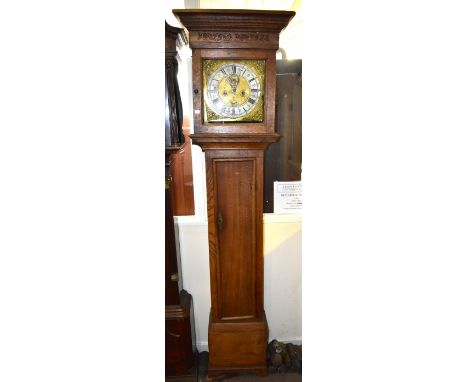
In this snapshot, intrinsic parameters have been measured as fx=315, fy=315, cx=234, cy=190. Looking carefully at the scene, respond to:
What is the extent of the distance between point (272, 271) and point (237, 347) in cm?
48

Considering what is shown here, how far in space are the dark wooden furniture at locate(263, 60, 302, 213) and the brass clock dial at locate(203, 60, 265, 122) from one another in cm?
38

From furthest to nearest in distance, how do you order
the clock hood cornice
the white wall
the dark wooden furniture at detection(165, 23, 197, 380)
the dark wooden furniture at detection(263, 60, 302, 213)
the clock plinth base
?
the white wall, the dark wooden furniture at detection(263, 60, 302, 213), the clock plinth base, the dark wooden furniture at detection(165, 23, 197, 380), the clock hood cornice

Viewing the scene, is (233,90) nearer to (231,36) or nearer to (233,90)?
(233,90)

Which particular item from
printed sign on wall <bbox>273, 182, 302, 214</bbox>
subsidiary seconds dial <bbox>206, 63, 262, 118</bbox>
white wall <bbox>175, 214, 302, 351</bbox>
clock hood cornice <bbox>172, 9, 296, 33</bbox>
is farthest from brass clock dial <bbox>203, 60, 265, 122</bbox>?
white wall <bbox>175, 214, 302, 351</bbox>

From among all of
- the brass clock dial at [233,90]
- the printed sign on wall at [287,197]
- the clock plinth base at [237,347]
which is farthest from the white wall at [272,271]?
the brass clock dial at [233,90]

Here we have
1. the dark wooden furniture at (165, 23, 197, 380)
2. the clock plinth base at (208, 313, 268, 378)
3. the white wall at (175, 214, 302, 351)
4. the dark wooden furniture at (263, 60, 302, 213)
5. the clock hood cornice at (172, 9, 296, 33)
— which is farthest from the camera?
the white wall at (175, 214, 302, 351)

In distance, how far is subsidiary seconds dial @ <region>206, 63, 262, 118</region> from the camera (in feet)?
4.75

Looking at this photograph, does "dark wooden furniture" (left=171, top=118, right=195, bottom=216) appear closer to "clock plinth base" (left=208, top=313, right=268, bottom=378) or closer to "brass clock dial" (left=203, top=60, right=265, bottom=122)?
"brass clock dial" (left=203, top=60, right=265, bottom=122)

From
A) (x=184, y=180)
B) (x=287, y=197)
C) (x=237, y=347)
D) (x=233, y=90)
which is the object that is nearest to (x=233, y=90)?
(x=233, y=90)

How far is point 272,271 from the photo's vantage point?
6.42 ft
